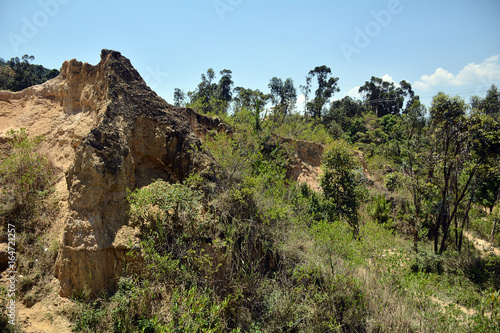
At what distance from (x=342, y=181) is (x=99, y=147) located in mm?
8741

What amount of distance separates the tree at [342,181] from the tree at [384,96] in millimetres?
34725

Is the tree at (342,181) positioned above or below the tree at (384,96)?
below

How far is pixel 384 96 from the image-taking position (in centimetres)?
4156

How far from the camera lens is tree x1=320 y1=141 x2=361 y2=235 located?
1037cm

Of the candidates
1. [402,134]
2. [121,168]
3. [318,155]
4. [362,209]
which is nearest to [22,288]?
[121,168]

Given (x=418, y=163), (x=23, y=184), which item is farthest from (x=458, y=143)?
(x=23, y=184)

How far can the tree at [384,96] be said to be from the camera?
4050 cm

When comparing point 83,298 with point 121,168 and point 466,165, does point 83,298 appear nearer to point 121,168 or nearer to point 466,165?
point 121,168

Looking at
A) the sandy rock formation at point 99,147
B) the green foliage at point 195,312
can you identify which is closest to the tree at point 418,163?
the sandy rock formation at point 99,147

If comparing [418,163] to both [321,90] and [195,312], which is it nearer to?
[195,312]

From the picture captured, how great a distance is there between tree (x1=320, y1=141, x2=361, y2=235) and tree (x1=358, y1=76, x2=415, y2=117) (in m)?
34.7

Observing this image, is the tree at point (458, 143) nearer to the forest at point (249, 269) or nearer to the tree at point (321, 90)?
the forest at point (249, 269)

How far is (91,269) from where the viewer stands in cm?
407

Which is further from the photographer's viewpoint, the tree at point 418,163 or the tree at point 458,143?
the tree at point 418,163
